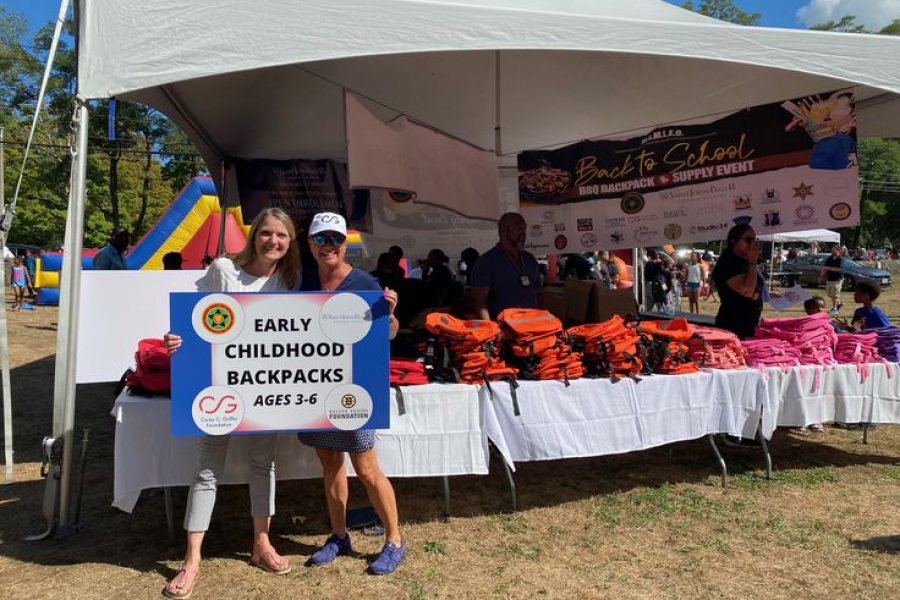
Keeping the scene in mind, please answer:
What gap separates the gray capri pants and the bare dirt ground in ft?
1.06

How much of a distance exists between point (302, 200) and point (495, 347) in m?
5.84

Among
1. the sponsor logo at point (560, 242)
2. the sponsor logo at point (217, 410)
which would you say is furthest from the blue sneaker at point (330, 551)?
the sponsor logo at point (560, 242)

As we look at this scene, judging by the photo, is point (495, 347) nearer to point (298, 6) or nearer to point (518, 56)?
point (298, 6)

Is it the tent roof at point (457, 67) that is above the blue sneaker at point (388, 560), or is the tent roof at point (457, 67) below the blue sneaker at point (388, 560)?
above

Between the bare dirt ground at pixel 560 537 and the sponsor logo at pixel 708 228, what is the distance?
233 cm

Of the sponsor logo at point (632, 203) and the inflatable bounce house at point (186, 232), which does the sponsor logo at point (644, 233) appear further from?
the inflatable bounce house at point (186, 232)

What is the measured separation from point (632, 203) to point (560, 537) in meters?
4.42

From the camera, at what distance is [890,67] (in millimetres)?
3977

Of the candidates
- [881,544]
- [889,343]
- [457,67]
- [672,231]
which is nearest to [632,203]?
[672,231]

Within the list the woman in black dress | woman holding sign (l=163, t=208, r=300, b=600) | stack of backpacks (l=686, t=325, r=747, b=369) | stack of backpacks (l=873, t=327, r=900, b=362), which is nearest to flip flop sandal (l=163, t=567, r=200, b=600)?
woman holding sign (l=163, t=208, r=300, b=600)

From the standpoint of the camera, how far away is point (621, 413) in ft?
12.7

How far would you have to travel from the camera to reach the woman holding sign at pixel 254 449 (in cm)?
278

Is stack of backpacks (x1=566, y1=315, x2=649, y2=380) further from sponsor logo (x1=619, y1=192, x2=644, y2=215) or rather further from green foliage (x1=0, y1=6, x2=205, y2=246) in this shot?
green foliage (x1=0, y1=6, x2=205, y2=246)

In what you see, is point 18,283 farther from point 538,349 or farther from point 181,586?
point 538,349
